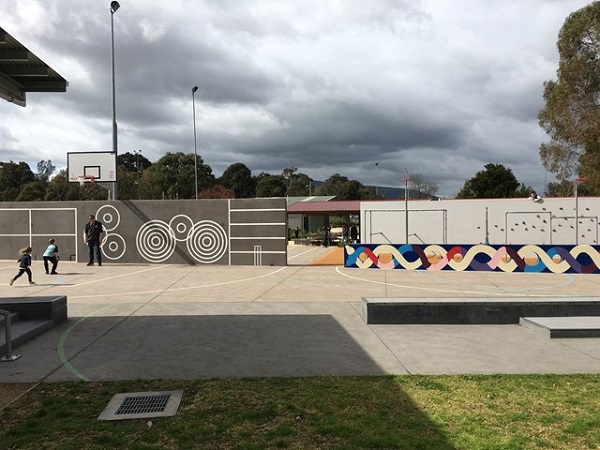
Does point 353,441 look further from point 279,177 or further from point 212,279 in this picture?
point 279,177

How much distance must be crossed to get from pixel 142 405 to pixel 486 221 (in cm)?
2528

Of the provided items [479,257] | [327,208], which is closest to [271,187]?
[327,208]

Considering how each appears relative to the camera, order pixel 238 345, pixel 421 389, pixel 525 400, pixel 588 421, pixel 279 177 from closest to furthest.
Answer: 1. pixel 588 421
2. pixel 525 400
3. pixel 421 389
4. pixel 238 345
5. pixel 279 177

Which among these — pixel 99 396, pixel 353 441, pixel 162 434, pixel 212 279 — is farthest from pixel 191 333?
pixel 212 279

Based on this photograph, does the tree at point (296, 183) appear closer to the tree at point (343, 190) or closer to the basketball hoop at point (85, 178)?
the tree at point (343, 190)

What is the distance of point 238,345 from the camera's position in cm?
739

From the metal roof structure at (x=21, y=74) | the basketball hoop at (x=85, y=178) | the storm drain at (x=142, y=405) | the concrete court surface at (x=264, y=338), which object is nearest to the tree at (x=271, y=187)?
the basketball hoop at (x=85, y=178)

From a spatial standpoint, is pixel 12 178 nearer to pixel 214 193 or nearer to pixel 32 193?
pixel 32 193

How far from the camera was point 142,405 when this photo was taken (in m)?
4.94

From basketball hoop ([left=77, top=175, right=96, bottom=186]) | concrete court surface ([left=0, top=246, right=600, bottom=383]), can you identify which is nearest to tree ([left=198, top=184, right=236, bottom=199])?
basketball hoop ([left=77, top=175, right=96, bottom=186])

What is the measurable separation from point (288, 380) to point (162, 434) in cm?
184

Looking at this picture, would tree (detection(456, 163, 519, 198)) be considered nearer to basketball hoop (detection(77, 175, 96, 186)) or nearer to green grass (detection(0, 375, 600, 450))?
basketball hoop (detection(77, 175, 96, 186))

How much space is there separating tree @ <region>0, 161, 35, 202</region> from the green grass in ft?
251

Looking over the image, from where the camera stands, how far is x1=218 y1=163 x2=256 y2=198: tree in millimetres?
115356
